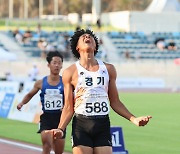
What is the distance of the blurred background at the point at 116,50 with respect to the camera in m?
40.0

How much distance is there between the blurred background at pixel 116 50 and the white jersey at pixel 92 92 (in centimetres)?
1375

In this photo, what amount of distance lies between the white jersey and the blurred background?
541 inches

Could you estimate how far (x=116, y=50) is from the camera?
55000mm

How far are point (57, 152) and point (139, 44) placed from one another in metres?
45.5

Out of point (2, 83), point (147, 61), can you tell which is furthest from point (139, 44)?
point (2, 83)

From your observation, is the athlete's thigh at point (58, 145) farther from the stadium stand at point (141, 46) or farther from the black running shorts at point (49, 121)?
the stadium stand at point (141, 46)

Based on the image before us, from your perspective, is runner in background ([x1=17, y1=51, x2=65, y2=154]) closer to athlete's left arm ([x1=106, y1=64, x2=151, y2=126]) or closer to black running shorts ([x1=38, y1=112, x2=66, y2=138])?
black running shorts ([x1=38, y1=112, x2=66, y2=138])

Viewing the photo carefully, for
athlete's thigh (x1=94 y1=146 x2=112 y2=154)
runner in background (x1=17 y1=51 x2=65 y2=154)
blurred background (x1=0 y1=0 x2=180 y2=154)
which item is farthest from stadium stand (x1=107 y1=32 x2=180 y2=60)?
athlete's thigh (x1=94 y1=146 x2=112 y2=154)

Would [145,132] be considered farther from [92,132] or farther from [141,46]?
[141,46]

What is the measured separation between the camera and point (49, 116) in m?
12.1

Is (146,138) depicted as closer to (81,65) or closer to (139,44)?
(81,65)

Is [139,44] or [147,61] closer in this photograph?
[147,61]

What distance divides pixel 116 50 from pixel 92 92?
1827 inches

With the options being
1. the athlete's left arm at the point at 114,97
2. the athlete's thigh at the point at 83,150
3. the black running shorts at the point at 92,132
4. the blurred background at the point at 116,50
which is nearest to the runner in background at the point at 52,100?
the athlete's left arm at the point at 114,97
